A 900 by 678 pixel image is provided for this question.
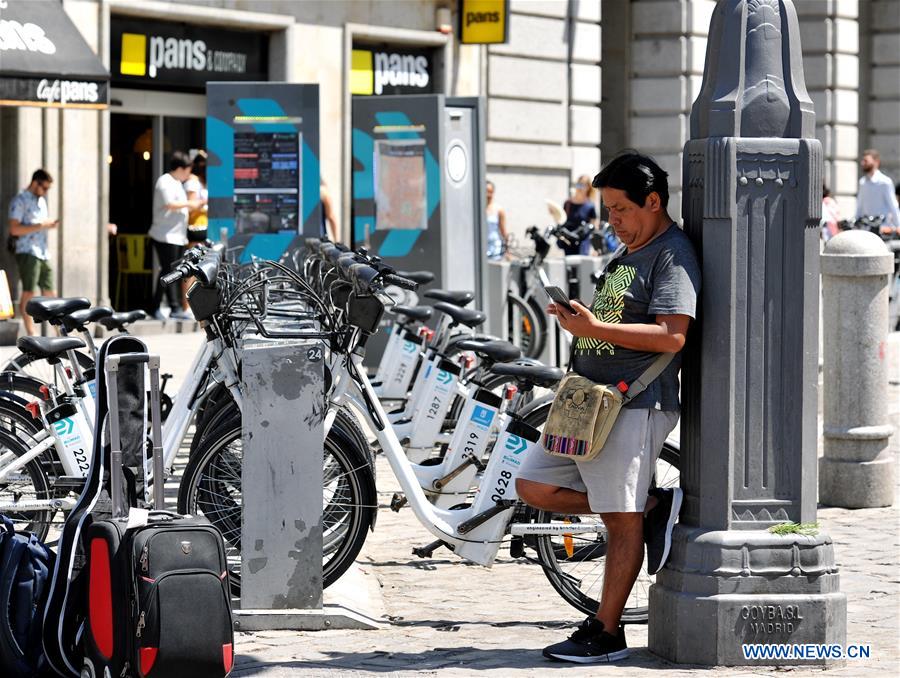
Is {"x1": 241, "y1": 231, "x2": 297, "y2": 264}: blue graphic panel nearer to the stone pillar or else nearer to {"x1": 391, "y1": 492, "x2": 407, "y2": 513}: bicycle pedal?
{"x1": 391, "y1": 492, "x2": 407, "y2": 513}: bicycle pedal

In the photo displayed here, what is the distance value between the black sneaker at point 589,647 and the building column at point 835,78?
2391 cm

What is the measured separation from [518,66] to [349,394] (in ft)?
55.3

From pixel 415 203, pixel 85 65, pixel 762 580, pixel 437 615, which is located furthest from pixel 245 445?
pixel 85 65

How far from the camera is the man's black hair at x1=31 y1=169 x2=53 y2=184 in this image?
1574 centimetres

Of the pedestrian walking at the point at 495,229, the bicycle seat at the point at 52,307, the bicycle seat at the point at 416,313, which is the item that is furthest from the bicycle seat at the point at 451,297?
the pedestrian walking at the point at 495,229

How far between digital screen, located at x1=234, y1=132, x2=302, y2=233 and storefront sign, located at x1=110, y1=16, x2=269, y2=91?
5.54 metres

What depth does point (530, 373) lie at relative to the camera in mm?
6410

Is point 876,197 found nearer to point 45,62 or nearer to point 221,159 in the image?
point 45,62

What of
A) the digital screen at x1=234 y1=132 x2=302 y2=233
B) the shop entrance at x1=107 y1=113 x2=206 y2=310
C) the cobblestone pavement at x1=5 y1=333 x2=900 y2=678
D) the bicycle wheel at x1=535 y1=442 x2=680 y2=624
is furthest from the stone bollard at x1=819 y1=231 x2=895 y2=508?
the shop entrance at x1=107 y1=113 x2=206 y2=310

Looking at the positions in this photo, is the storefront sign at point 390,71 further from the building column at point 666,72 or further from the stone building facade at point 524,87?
the building column at point 666,72

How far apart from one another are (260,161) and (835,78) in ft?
58.2

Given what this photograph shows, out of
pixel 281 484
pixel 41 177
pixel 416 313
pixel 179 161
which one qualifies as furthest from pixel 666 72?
pixel 281 484

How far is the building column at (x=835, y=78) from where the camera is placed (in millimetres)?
28188

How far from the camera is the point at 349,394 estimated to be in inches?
240
